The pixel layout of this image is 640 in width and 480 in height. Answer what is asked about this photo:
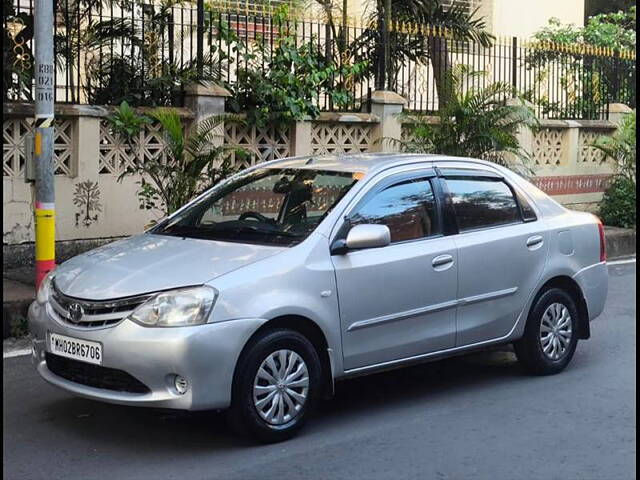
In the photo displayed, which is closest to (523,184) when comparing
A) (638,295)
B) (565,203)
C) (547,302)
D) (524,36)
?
(547,302)

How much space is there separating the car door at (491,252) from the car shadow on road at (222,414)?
0.51m

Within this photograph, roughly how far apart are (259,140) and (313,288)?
22.9 ft

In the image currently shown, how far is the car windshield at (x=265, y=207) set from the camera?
251 inches

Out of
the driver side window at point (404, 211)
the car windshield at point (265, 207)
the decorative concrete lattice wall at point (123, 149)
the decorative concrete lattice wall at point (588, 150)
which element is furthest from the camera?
the decorative concrete lattice wall at point (588, 150)

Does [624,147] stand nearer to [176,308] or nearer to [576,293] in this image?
[576,293]

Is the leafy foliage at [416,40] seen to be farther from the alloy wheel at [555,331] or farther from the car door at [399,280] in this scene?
the car door at [399,280]

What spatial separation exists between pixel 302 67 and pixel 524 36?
47.4ft

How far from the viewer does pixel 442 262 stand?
21.9ft

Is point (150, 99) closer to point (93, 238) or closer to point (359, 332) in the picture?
point (93, 238)

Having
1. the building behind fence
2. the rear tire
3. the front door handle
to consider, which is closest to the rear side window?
the front door handle

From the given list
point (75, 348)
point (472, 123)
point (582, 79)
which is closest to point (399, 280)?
point (75, 348)

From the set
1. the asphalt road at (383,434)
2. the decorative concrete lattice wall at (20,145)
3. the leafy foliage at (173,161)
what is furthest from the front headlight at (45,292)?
the decorative concrete lattice wall at (20,145)

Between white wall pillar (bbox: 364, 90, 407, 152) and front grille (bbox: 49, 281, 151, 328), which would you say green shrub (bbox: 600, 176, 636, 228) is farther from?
front grille (bbox: 49, 281, 151, 328)

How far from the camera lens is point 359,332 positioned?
20.4ft
